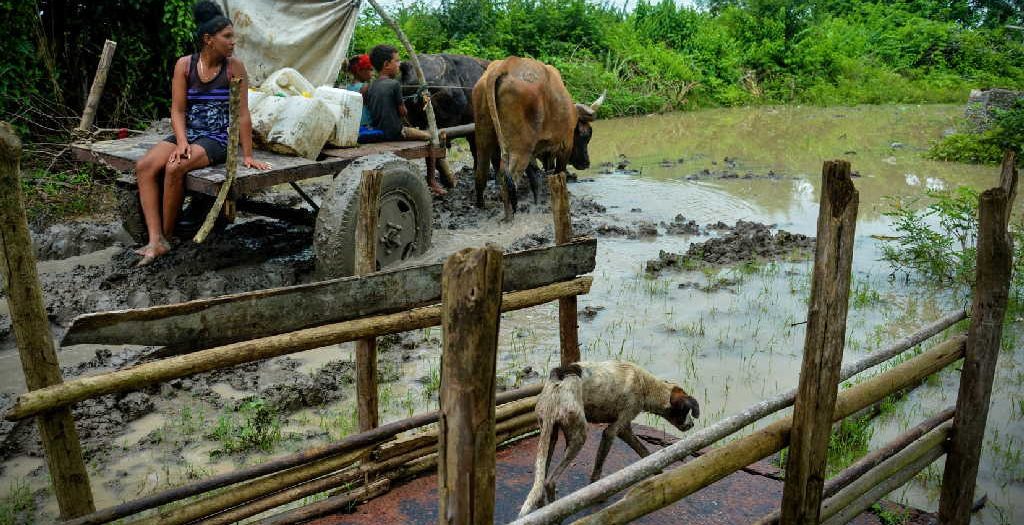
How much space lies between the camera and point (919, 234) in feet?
22.9

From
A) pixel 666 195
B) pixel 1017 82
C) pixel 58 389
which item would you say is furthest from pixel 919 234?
pixel 1017 82

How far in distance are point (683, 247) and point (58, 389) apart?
6402 mm

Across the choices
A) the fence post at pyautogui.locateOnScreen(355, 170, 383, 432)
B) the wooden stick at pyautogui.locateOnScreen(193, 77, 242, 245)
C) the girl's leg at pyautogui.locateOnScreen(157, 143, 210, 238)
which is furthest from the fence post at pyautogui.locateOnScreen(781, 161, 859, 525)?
the girl's leg at pyautogui.locateOnScreen(157, 143, 210, 238)

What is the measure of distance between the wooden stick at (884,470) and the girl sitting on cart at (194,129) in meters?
3.76

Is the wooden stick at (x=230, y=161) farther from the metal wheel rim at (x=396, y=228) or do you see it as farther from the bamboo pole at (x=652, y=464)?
the bamboo pole at (x=652, y=464)

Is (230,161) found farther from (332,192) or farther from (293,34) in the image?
(293,34)

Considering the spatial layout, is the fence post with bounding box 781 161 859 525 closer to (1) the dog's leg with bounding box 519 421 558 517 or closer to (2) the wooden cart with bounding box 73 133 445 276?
(1) the dog's leg with bounding box 519 421 558 517

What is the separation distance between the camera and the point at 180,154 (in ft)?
16.6

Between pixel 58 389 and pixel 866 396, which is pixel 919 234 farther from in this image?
pixel 58 389

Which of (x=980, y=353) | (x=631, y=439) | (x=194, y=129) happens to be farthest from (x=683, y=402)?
(x=194, y=129)

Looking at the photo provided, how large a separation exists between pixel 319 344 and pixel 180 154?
2754 mm

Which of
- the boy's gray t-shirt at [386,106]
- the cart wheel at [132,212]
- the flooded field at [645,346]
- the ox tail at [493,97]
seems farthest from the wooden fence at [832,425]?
the ox tail at [493,97]

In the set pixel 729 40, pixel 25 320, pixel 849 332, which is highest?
pixel 729 40

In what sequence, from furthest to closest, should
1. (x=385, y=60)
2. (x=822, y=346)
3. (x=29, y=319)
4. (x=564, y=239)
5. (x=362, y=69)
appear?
(x=362, y=69)
(x=385, y=60)
(x=564, y=239)
(x=822, y=346)
(x=29, y=319)
